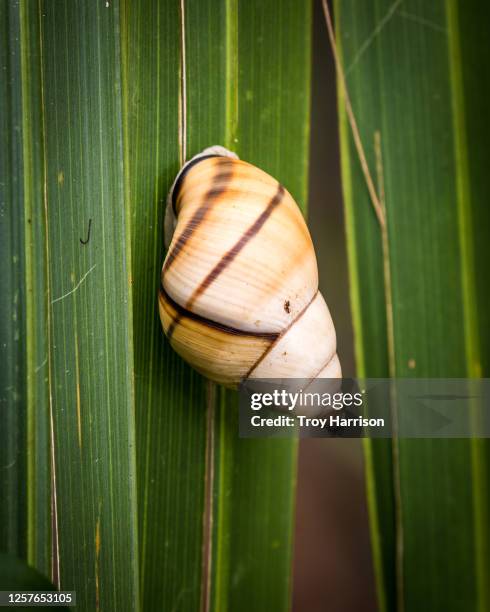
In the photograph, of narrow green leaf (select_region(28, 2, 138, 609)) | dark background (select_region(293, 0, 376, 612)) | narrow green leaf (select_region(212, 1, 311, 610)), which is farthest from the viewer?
dark background (select_region(293, 0, 376, 612))

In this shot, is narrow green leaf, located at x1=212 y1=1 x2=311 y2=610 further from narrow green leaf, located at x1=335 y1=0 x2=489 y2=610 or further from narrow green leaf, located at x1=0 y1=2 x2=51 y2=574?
narrow green leaf, located at x1=0 y1=2 x2=51 y2=574

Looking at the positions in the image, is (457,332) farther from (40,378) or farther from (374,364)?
(40,378)

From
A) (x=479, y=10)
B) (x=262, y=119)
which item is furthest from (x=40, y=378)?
(x=479, y=10)

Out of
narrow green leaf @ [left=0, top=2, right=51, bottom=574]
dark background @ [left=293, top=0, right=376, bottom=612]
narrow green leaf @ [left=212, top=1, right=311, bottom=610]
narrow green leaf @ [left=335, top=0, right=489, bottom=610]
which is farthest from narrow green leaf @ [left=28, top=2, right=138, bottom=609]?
dark background @ [left=293, top=0, right=376, bottom=612]

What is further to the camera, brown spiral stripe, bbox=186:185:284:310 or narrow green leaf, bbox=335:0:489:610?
narrow green leaf, bbox=335:0:489:610

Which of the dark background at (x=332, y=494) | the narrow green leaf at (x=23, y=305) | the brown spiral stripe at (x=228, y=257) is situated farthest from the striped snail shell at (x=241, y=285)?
the dark background at (x=332, y=494)

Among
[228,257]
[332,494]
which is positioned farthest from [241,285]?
[332,494]

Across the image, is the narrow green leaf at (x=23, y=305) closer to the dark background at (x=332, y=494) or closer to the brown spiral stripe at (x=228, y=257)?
the brown spiral stripe at (x=228, y=257)
